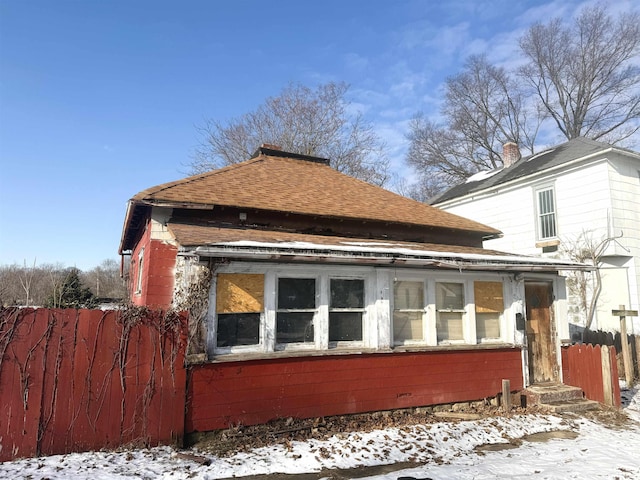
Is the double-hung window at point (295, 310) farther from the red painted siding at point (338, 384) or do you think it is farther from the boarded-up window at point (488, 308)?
the boarded-up window at point (488, 308)

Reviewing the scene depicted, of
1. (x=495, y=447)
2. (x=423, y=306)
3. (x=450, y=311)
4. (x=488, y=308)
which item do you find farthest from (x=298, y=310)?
(x=488, y=308)

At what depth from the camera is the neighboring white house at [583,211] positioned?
12.8m

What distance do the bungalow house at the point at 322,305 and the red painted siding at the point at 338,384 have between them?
2cm

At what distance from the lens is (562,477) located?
538cm

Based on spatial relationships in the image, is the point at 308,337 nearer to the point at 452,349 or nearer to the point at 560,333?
the point at 452,349

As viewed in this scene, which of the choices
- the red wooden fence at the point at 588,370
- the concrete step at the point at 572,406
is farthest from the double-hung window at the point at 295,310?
the red wooden fence at the point at 588,370

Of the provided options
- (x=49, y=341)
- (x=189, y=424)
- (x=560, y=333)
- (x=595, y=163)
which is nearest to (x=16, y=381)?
(x=49, y=341)

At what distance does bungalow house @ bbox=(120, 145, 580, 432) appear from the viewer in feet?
21.1

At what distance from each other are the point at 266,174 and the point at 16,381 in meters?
7.81

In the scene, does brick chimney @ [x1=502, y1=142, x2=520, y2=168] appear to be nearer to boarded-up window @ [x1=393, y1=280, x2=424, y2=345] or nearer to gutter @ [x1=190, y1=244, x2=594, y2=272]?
gutter @ [x1=190, y1=244, x2=594, y2=272]

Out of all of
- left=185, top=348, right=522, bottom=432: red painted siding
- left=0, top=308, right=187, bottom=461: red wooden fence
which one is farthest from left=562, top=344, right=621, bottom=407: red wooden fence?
left=0, top=308, right=187, bottom=461: red wooden fence

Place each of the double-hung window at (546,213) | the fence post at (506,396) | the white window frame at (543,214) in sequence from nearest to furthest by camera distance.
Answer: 1. the fence post at (506,396)
2. the white window frame at (543,214)
3. the double-hung window at (546,213)

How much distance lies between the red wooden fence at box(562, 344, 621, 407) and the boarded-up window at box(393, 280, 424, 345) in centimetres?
409

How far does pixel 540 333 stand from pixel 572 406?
1743 millimetres
